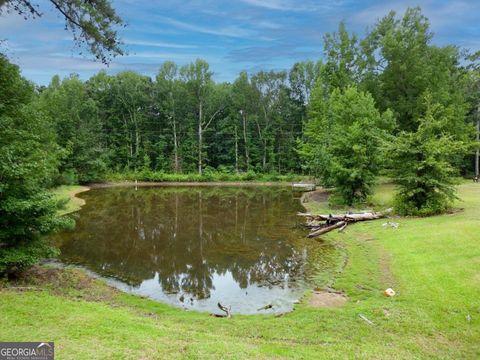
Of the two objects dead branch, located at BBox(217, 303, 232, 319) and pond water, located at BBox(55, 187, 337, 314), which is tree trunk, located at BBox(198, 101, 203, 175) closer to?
pond water, located at BBox(55, 187, 337, 314)

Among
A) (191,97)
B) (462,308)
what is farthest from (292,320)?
(191,97)

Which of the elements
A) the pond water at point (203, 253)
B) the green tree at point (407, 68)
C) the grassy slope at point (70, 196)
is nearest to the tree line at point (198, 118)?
the grassy slope at point (70, 196)

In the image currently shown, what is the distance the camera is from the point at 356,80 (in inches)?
A: 1487

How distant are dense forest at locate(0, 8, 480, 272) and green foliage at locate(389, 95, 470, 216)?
0.20ft

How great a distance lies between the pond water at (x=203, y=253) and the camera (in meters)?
11.5

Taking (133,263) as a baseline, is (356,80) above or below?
above

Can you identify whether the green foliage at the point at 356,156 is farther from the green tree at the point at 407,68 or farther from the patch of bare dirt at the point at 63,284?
Answer: the patch of bare dirt at the point at 63,284

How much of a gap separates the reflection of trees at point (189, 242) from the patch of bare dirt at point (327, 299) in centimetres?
176

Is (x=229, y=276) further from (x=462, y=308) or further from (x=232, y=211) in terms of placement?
(x=232, y=211)

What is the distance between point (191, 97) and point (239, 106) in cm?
688

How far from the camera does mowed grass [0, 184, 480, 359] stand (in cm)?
646

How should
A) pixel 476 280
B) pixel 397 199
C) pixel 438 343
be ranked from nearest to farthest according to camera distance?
pixel 438 343 → pixel 476 280 → pixel 397 199

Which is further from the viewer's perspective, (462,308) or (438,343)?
(462,308)

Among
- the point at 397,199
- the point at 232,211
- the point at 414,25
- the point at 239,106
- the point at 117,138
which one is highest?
the point at 414,25
